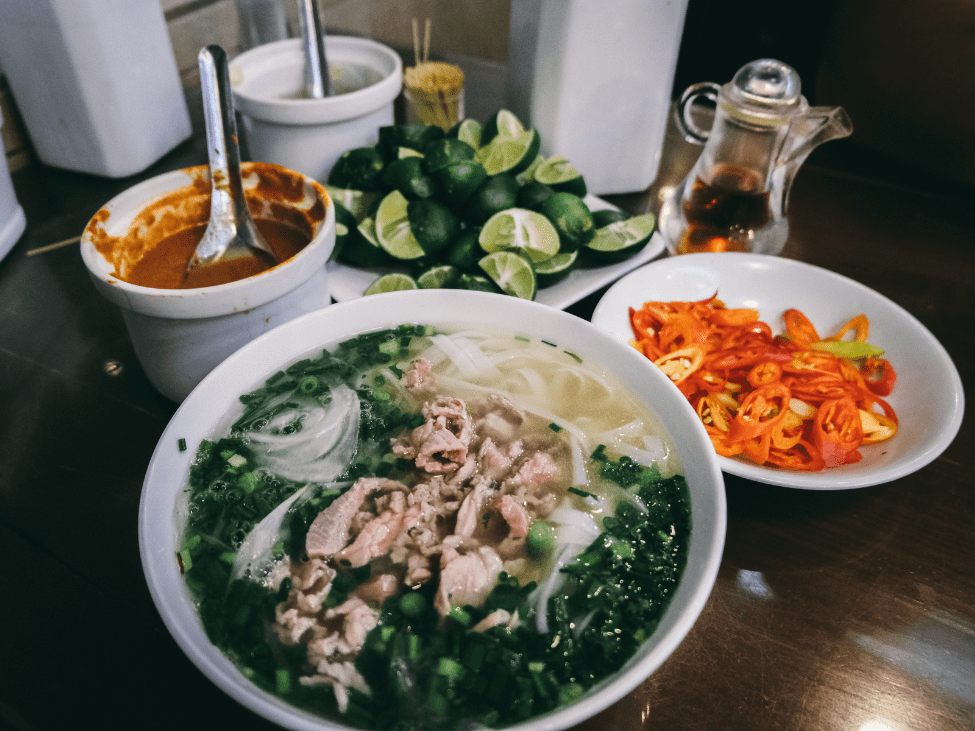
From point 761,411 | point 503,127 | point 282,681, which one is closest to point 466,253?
point 503,127

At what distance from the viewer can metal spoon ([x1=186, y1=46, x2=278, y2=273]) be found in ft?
4.65

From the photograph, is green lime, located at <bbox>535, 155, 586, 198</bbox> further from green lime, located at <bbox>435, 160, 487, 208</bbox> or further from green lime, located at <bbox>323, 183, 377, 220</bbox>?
green lime, located at <bbox>323, 183, 377, 220</bbox>

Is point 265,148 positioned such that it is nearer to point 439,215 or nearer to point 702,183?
point 439,215

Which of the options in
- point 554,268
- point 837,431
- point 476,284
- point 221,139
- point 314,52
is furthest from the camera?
point 314,52

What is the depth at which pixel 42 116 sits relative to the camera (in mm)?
2146

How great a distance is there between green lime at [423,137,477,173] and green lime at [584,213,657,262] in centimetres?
45

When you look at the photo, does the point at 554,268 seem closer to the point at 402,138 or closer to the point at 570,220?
the point at 570,220

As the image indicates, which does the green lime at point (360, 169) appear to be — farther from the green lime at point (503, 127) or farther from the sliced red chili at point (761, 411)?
the sliced red chili at point (761, 411)

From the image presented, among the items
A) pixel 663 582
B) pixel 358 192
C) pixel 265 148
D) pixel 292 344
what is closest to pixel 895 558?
pixel 663 582

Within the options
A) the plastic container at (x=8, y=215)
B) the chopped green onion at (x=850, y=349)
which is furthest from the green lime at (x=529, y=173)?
the plastic container at (x=8, y=215)

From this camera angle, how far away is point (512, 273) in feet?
5.22

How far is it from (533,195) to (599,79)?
0.50m

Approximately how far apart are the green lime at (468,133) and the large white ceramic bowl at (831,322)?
774 mm

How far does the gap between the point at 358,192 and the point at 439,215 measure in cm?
35
